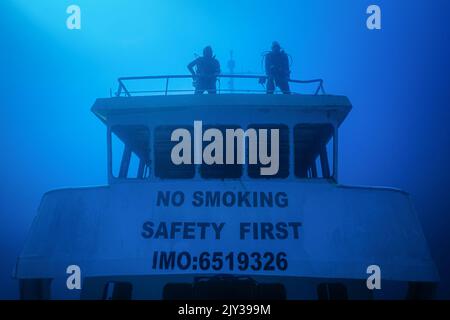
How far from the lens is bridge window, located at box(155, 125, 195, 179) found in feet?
18.7

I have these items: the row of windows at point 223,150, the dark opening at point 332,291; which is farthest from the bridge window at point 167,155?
the dark opening at point 332,291

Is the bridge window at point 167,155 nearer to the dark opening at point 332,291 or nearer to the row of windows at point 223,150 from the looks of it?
the row of windows at point 223,150

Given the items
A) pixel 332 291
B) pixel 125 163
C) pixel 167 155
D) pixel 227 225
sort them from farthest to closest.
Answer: pixel 167 155, pixel 125 163, pixel 332 291, pixel 227 225

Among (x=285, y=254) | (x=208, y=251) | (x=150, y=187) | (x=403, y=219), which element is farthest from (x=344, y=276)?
(x=150, y=187)

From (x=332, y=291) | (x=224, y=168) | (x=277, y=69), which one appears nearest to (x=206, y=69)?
(x=277, y=69)

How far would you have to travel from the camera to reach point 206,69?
261 inches

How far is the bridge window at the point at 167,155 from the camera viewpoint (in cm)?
569

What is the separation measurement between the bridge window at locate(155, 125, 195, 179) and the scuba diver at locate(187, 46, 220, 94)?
1.00 m

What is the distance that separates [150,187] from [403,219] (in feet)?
10.2

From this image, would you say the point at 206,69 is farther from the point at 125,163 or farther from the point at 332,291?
the point at 332,291

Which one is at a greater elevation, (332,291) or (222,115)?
(222,115)

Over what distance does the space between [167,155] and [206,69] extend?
1532 millimetres
